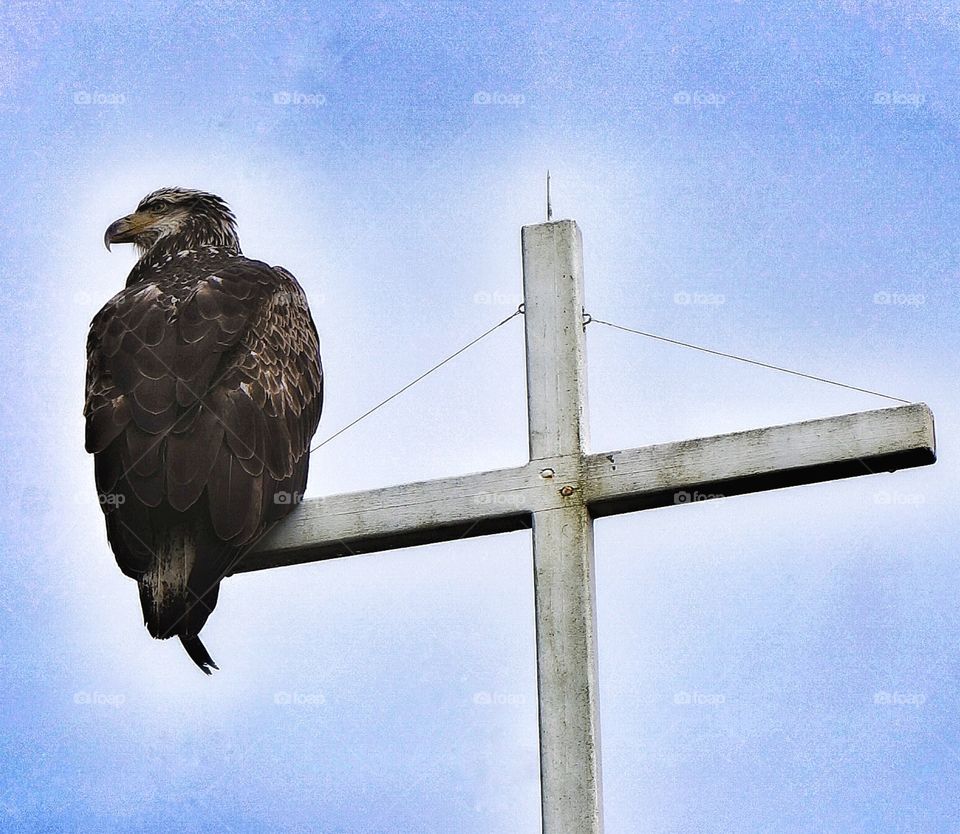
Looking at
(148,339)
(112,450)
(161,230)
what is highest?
(161,230)

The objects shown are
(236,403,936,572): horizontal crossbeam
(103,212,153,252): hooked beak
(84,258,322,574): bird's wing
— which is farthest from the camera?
(103,212,153,252): hooked beak

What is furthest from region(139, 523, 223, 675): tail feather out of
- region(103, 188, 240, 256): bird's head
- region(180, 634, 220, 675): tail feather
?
region(103, 188, 240, 256): bird's head

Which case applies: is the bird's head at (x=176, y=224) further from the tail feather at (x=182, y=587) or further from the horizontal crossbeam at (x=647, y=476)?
the horizontal crossbeam at (x=647, y=476)

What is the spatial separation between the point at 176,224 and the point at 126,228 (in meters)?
0.28

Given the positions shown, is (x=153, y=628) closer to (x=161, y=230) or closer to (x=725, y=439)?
(x=725, y=439)

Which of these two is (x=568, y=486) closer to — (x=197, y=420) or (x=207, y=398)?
(x=197, y=420)

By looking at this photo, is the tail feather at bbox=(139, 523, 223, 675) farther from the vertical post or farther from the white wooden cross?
the vertical post

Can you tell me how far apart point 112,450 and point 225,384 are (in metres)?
0.47

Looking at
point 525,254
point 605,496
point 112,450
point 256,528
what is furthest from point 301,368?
point 605,496

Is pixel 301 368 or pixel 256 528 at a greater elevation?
pixel 301 368

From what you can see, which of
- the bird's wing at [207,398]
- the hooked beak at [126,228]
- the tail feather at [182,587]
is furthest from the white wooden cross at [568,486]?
the hooked beak at [126,228]

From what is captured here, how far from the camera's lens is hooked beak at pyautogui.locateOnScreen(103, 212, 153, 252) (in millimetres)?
8289

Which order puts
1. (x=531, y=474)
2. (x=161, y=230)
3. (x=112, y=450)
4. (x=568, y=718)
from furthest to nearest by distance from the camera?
(x=161, y=230)
(x=112, y=450)
(x=531, y=474)
(x=568, y=718)

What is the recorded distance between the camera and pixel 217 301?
6.56m
